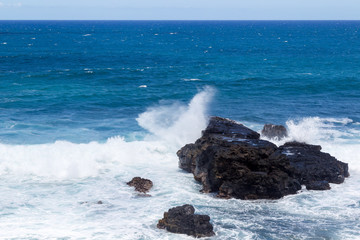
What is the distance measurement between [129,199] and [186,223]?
4782 mm

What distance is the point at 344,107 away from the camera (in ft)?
148

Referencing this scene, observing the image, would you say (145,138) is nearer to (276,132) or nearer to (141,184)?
(276,132)

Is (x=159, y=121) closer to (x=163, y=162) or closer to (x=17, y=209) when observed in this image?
(x=163, y=162)

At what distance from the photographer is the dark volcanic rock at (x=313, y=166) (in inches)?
977

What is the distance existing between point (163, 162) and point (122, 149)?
3.21 meters

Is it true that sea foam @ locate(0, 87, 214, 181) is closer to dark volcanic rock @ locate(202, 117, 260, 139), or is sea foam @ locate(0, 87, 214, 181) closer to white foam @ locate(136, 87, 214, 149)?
white foam @ locate(136, 87, 214, 149)

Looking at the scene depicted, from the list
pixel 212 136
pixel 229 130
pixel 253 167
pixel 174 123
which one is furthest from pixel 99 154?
pixel 253 167

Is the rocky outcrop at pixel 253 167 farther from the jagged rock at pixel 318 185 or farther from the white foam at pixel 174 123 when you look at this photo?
the white foam at pixel 174 123

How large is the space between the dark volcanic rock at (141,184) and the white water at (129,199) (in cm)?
33

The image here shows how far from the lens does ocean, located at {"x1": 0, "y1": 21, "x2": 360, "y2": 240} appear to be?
20594 mm

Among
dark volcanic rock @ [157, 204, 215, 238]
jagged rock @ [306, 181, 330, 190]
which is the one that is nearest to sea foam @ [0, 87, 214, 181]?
dark volcanic rock @ [157, 204, 215, 238]

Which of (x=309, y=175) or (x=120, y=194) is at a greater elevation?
(x=309, y=175)

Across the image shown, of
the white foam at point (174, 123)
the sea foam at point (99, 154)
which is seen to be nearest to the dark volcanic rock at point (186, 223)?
the sea foam at point (99, 154)

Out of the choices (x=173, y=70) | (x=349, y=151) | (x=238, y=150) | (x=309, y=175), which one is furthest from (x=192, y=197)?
(x=173, y=70)
